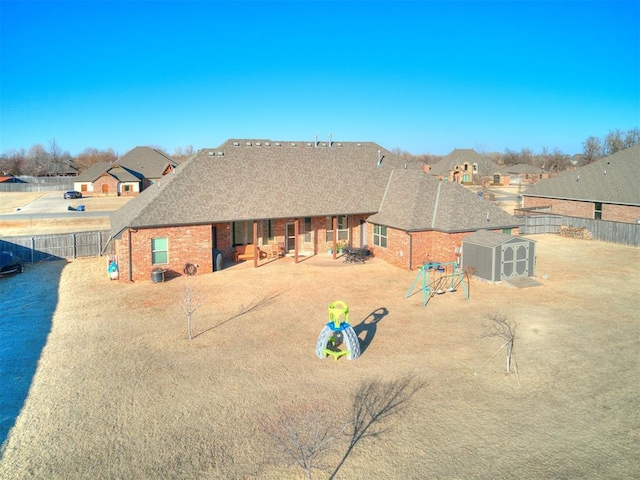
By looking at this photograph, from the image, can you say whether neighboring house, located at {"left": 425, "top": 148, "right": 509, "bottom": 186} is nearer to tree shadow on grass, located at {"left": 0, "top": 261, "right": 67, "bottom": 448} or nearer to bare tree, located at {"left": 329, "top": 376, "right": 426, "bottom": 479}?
tree shadow on grass, located at {"left": 0, "top": 261, "right": 67, "bottom": 448}

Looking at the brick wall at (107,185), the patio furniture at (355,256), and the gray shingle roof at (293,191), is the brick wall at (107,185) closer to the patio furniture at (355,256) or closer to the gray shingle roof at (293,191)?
the gray shingle roof at (293,191)

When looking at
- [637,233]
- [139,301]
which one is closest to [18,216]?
[139,301]

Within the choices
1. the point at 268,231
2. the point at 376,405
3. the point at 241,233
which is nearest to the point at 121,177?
the point at 241,233

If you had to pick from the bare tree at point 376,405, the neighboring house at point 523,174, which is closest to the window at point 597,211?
the bare tree at point 376,405

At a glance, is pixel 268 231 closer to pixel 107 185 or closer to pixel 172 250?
pixel 172 250

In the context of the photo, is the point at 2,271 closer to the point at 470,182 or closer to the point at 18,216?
the point at 18,216

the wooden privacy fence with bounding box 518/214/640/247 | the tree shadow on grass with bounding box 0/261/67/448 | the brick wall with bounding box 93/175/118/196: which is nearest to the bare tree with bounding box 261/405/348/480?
the tree shadow on grass with bounding box 0/261/67/448
